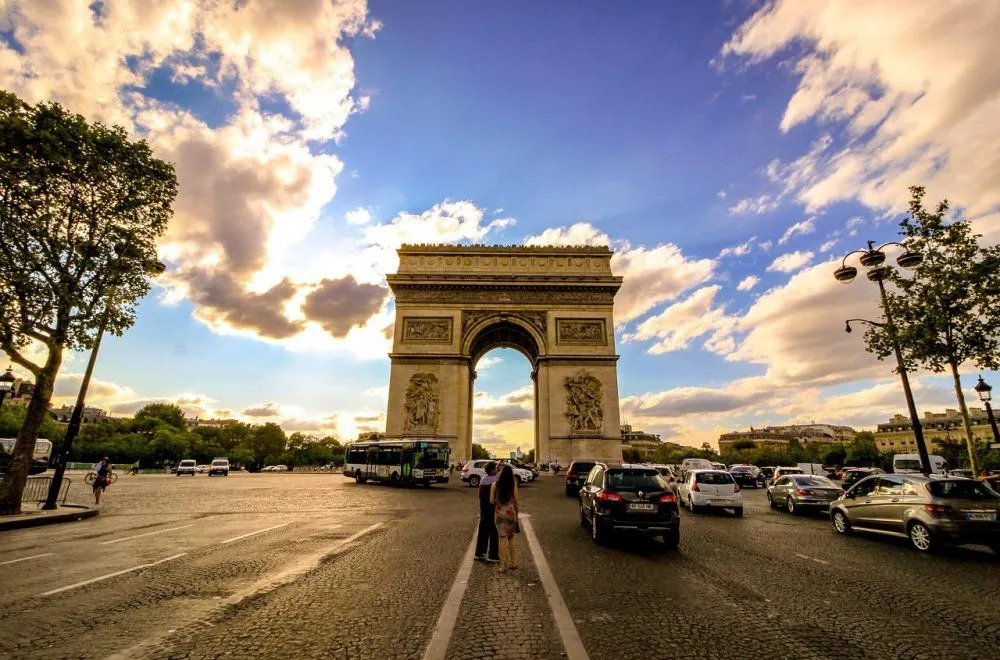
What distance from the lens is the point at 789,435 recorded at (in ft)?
492

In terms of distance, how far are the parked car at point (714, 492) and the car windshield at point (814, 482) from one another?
234 cm

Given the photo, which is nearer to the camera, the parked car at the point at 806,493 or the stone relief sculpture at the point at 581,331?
the parked car at the point at 806,493

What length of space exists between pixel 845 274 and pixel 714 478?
9.01 meters

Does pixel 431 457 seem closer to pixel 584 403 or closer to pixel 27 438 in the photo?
pixel 584 403

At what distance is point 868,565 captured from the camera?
748 cm

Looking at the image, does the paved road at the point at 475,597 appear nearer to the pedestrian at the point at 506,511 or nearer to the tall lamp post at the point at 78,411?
the pedestrian at the point at 506,511

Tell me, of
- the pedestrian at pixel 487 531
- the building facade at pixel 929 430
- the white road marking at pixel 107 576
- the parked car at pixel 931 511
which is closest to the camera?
the white road marking at pixel 107 576

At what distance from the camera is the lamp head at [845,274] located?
1720cm

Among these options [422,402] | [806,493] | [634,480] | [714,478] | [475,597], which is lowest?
[475,597]

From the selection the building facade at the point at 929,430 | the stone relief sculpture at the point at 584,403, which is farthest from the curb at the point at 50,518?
the building facade at the point at 929,430

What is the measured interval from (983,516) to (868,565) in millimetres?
2762

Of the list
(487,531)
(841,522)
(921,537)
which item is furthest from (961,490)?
(487,531)

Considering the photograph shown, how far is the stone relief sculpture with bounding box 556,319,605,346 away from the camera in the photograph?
39594 millimetres

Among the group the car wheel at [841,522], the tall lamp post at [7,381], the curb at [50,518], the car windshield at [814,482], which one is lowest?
the curb at [50,518]
